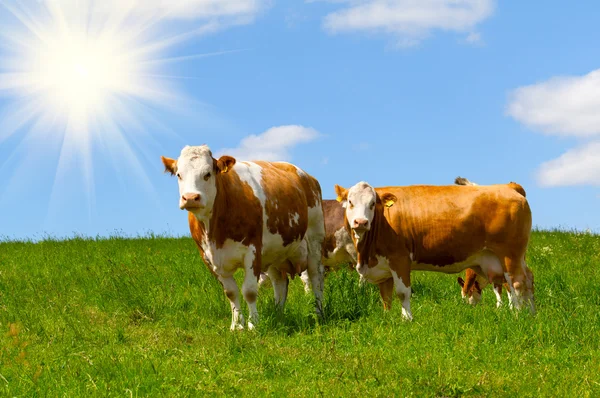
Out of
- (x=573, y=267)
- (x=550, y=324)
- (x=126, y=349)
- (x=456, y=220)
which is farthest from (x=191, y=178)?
(x=573, y=267)

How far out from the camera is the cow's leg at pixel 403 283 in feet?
30.7

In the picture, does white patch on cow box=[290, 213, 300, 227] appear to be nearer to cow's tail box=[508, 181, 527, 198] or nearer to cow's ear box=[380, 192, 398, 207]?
cow's ear box=[380, 192, 398, 207]

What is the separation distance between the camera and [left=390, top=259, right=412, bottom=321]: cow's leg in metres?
9.36

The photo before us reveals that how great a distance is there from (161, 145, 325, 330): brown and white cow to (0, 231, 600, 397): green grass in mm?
694

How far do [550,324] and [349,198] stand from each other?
3286mm

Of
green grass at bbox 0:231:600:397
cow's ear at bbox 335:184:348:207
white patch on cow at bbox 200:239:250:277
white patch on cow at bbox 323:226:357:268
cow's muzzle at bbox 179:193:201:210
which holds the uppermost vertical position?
cow's ear at bbox 335:184:348:207

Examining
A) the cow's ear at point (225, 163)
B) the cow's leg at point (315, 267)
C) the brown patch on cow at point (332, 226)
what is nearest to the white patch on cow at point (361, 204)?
the cow's leg at point (315, 267)

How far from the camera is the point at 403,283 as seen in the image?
9.48 m

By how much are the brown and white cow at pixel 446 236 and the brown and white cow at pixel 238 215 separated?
999 mm

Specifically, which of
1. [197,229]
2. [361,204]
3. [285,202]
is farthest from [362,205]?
[197,229]

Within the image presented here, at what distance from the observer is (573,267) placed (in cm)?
1543

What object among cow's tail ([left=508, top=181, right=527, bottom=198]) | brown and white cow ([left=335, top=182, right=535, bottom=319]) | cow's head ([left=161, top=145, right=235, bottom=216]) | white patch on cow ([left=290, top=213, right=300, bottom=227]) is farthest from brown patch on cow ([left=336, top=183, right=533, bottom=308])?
cow's head ([left=161, top=145, right=235, bottom=216])

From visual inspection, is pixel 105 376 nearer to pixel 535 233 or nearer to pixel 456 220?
pixel 456 220

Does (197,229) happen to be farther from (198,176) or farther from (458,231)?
(458,231)
